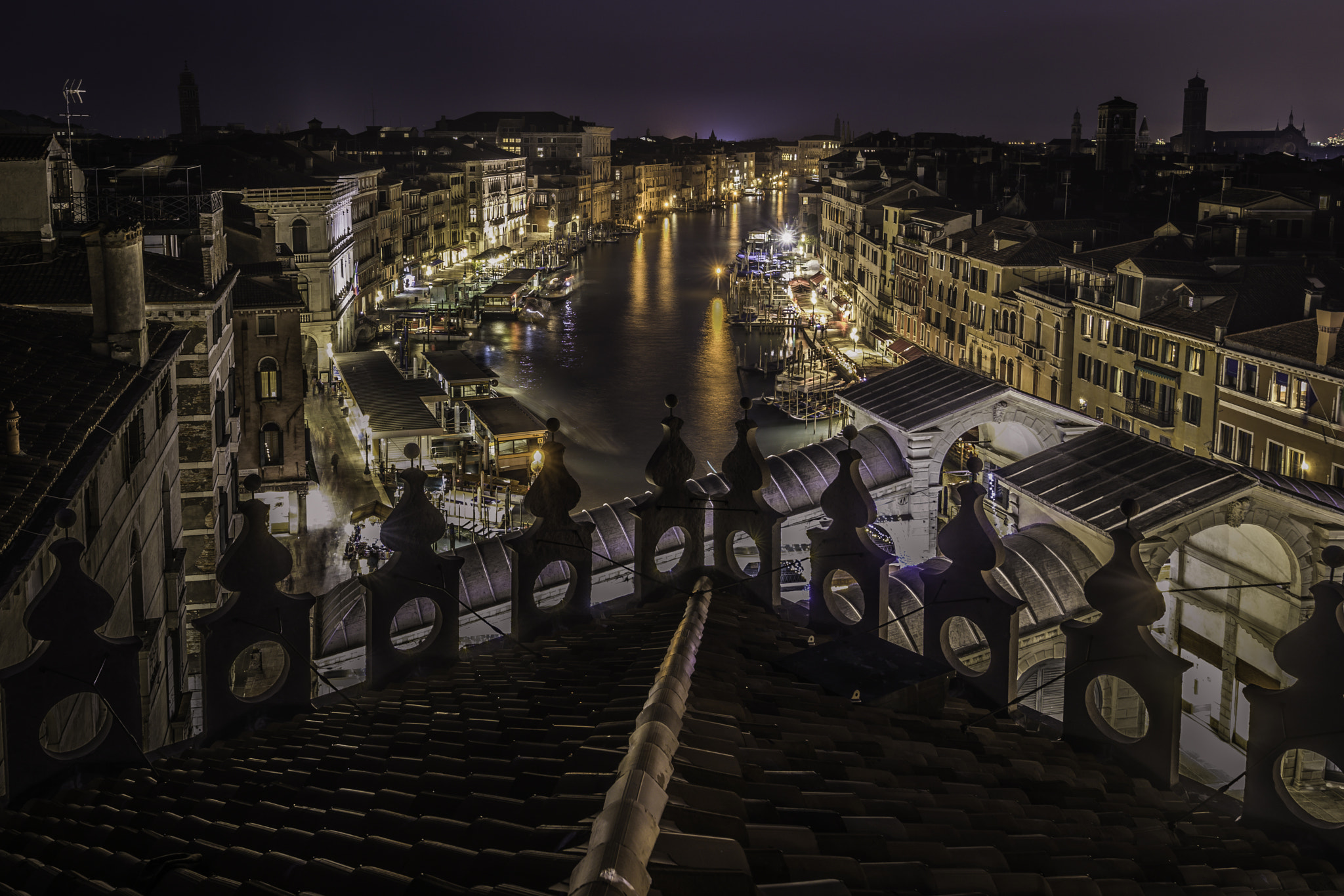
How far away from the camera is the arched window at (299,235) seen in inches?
1913

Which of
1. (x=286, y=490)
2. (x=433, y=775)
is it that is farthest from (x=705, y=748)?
(x=286, y=490)

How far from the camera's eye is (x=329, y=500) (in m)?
31.9

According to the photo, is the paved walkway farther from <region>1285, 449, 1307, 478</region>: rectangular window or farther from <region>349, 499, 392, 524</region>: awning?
<region>1285, 449, 1307, 478</region>: rectangular window

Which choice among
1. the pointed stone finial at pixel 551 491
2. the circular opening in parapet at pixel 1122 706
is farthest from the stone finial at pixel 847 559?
the circular opening in parapet at pixel 1122 706

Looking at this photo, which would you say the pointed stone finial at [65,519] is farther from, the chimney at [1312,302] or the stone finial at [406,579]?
the chimney at [1312,302]

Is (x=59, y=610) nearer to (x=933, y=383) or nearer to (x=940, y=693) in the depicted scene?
(x=940, y=693)

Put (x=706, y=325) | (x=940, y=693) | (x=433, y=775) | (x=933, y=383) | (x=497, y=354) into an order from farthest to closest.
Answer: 1. (x=706, y=325)
2. (x=497, y=354)
3. (x=933, y=383)
4. (x=940, y=693)
5. (x=433, y=775)

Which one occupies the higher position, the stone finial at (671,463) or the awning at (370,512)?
the stone finial at (671,463)

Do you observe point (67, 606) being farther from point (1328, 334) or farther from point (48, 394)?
point (1328, 334)

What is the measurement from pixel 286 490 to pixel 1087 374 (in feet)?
76.3

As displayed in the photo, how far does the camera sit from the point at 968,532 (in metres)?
7.12

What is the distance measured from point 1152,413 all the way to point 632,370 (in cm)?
2878

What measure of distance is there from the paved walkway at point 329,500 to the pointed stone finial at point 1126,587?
18359 millimetres

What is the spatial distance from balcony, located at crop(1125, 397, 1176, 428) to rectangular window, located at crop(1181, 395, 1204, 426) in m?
0.32
